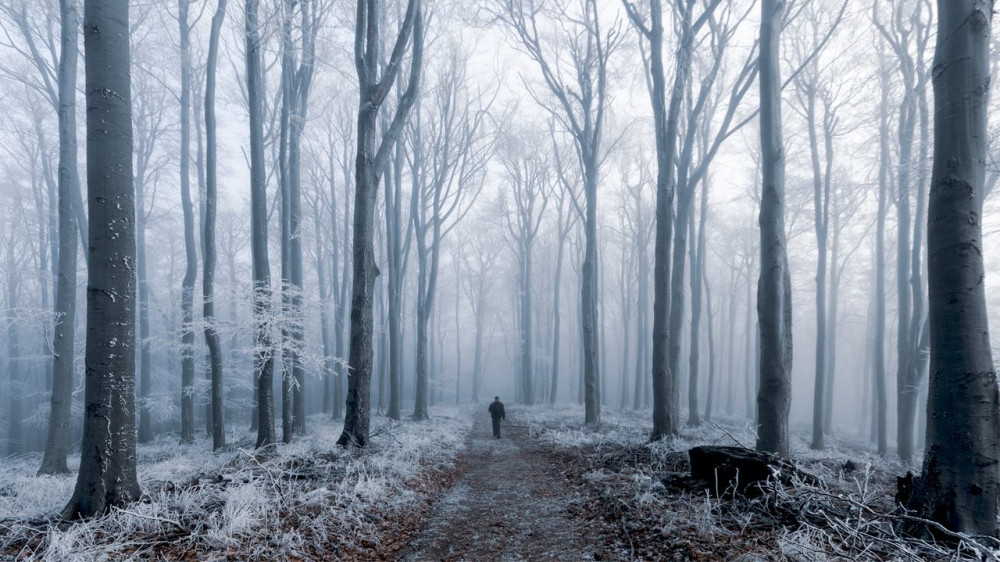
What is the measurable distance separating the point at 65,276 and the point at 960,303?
46.9ft

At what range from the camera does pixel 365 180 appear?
9.11 m

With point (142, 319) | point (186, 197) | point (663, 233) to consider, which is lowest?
point (142, 319)

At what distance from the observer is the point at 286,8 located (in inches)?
423

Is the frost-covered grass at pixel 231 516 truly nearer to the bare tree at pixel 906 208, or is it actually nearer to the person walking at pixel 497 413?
the person walking at pixel 497 413

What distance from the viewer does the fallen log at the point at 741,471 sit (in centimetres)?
498

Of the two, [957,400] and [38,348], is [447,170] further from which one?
[38,348]

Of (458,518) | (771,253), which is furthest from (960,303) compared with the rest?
(458,518)

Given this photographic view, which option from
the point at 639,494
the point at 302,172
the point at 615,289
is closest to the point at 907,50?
the point at 639,494

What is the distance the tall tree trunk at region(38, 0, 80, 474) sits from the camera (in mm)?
9602

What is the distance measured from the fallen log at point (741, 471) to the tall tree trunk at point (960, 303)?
4.08 feet

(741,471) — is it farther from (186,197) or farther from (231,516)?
(186,197)

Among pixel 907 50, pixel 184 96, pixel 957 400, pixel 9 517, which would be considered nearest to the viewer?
pixel 957 400

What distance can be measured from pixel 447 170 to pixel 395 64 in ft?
32.4

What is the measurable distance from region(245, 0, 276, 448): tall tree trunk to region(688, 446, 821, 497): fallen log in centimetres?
785
